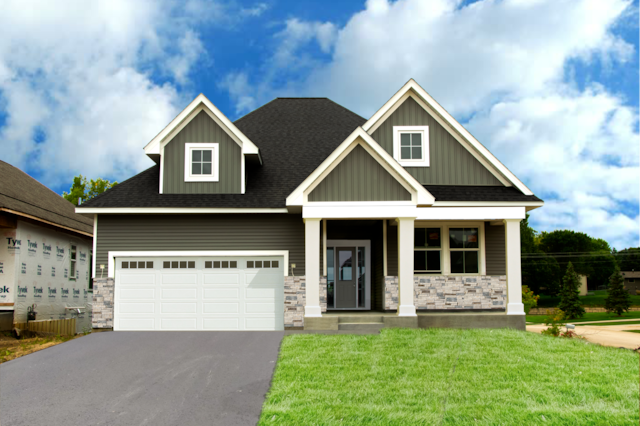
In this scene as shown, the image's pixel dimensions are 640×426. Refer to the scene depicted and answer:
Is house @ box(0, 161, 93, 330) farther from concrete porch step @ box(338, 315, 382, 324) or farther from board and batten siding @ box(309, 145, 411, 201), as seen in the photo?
concrete porch step @ box(338, 315, 382, 324)

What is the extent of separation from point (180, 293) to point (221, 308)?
3.89 ft

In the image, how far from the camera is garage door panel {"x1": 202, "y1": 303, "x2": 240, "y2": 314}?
15.1 m

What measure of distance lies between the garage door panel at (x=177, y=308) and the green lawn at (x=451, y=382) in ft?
13.4

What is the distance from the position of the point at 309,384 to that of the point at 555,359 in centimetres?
470

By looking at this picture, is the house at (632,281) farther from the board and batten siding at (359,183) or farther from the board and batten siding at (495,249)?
the board and batten siding at (359,183)

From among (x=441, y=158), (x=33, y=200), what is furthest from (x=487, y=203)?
(x=33, y=200)

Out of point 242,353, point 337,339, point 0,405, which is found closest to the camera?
point 0,405

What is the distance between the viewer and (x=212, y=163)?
1582cm

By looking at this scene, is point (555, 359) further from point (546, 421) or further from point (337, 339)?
point (337, 339)

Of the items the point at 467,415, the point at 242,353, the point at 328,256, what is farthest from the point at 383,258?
the point at 467,415

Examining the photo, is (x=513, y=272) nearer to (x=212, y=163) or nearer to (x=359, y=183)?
(x=359, y=183)

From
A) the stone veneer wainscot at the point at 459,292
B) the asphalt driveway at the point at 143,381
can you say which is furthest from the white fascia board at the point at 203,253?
the stone veneer wainscot at the point at 459,292

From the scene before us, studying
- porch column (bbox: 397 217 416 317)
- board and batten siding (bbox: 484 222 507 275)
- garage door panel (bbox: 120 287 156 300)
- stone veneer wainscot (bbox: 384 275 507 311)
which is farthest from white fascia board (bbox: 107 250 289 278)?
board and batten siding (bbox: 484 222 507 275)

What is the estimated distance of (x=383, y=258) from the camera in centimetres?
1582
